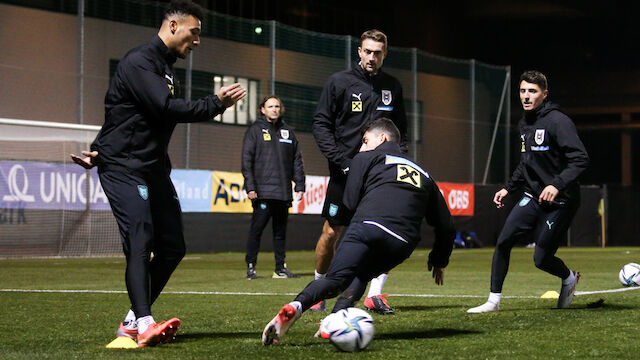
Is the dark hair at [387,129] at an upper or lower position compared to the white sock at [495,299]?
upper

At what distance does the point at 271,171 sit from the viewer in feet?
39.0

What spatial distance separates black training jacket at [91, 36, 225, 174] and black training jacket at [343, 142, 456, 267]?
0.87 metres

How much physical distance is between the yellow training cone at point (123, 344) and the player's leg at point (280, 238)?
20.5ft

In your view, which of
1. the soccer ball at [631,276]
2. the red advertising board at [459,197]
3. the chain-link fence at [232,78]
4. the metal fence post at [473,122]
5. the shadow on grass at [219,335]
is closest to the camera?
the shadow on grass at [219,335]

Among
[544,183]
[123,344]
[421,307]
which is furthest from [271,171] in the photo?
[123,344]

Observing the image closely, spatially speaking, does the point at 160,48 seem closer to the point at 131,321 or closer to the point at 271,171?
the point at 131,321

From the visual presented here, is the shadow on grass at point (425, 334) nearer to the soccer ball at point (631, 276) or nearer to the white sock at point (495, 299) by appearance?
the white sock at point (495, 299)

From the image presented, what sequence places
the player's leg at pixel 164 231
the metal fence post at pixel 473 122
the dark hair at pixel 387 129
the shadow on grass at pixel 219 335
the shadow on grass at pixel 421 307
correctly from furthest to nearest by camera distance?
the metal fence post at pixel 473 122, the shadow on grass at pixel 421 307, the dark hair at pixel 387 129, the shadow on grass at pixel 219 335, the player's leg at pixel 164 231

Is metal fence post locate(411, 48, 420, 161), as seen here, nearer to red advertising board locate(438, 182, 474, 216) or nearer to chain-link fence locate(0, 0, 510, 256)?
chain-link fence locate(0, 0, 510, 256)

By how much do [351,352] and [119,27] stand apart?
581 inches

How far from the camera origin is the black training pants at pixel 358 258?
16.9 ft

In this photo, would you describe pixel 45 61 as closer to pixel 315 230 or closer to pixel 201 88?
pixel 201 88

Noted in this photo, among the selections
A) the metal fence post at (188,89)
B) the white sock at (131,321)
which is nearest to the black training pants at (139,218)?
the white sock at (131,321)

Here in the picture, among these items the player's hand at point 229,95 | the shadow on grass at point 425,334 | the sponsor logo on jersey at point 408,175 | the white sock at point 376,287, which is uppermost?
the player's hand at point 229,95
